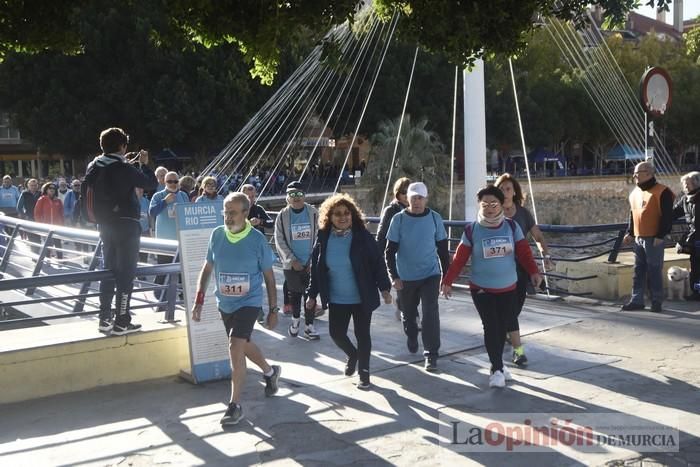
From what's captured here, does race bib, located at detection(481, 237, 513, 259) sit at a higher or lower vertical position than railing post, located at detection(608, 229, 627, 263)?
higher

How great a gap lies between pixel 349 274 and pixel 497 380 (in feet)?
4.91

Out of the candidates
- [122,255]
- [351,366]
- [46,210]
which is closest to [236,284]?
[122,255]

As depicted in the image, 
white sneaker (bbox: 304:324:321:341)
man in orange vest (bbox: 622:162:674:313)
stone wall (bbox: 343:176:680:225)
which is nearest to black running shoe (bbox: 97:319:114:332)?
white sneaker (bbox: 304:324:321:341)

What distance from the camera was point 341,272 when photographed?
22.0 ft

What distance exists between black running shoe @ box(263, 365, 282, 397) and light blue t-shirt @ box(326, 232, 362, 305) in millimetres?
777

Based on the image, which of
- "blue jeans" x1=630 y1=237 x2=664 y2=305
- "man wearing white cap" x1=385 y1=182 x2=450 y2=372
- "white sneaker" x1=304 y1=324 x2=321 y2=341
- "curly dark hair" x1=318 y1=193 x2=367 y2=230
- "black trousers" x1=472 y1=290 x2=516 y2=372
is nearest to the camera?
"black trousers" x1=472 y1=290 x2=516 y2=372

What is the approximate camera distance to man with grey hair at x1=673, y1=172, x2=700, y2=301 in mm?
9578

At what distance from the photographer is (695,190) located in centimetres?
956

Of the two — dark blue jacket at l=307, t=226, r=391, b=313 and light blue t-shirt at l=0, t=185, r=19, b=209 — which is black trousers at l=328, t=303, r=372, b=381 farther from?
light blue t-shirt at l=0, t=185, r=19, b=209

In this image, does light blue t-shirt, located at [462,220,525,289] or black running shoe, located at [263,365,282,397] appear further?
light blue t-shirt, located at [462,220,525,289]

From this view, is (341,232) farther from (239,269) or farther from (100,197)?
(100,197)

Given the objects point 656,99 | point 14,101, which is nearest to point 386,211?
point 656,99

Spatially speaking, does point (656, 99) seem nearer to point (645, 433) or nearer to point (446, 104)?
point (645, 433)

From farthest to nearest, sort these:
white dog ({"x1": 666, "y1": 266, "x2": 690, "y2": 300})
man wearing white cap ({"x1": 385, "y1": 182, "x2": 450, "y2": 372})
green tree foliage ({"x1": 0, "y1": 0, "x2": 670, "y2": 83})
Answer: white dog ({"x1": 666, "y1": 266, "x2": 690, "y2": 300}) → man wearing white cap ({"x1": 385, "y1": 182, "x2": 450, "y2": 372}) → green tree foliage ({"x1": 0, "y1": 0, "x2": 670, "y2": 83})
